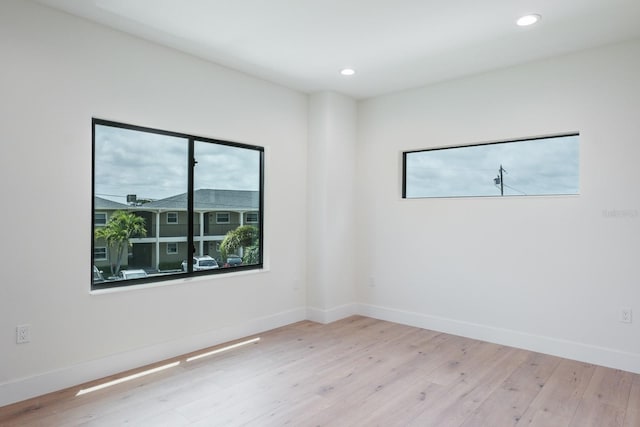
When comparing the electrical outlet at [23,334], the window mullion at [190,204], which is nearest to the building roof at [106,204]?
the window mullion at [190,204]

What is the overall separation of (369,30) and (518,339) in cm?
306

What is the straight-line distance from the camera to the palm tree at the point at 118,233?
323 centimetres

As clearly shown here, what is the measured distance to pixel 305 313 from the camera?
4.75 meters

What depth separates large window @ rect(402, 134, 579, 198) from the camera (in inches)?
145

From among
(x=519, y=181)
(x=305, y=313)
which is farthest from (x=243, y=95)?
(x=519, y=181)

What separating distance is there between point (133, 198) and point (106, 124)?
24.4 inches

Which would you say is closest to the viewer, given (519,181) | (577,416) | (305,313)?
(577,416)

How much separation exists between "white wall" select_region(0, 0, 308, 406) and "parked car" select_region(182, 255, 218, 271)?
6.1 inches

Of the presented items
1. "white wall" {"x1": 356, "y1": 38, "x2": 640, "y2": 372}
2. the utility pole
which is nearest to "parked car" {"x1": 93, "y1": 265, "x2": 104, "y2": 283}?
"white wall" {"x1": 356, "y1": 38, "x2": 640, "y2": 372}

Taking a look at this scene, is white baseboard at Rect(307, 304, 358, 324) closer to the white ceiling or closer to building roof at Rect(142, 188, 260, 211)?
building roof at Rect(142, 188, 260, 211)

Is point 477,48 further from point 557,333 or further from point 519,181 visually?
point 557,333

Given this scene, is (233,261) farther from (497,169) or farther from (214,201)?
(497,169)

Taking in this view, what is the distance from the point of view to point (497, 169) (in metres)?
4.07

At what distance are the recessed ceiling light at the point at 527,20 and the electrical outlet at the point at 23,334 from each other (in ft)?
13.3
